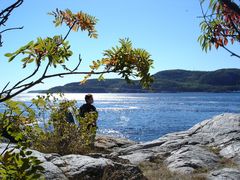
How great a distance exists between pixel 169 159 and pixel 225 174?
8.20 ft

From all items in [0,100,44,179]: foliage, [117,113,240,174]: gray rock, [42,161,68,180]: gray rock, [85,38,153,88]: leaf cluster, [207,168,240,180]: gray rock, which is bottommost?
[207,168,240,180]: gray rock

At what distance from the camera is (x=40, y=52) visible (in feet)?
7.66

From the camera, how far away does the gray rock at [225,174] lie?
935 centimetres

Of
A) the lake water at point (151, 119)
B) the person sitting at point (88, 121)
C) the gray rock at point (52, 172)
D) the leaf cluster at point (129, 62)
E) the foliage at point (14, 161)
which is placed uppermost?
the leaf cluster at point (129, 62)

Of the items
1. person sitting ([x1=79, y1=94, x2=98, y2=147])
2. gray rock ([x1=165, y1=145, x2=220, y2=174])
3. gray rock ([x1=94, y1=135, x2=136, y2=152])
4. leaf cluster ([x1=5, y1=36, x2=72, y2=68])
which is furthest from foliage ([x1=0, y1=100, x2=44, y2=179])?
gray rock ([x1=94, y1=135, x2=136, y2=152])

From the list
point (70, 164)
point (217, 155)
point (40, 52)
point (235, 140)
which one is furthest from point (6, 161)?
point (235, 140)

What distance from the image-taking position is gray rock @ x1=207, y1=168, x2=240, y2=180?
935 centimetres

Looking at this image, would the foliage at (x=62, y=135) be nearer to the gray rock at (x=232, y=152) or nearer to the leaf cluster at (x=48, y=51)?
the gray rock at (x=232, y=152)

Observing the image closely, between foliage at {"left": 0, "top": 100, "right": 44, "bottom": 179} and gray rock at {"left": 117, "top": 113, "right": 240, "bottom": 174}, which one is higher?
foliage at {"left": 0, "top": 100, "right": 44, "bottom": 179}

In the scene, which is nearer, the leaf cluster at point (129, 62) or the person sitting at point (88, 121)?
the leaf cluster at point (129, 62)

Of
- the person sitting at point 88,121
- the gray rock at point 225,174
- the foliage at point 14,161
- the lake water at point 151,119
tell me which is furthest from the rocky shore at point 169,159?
the lake water at point 151,119

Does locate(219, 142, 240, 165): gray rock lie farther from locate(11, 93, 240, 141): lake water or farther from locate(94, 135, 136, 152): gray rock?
locate(11, 93, 240, 141): lake water

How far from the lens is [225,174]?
9.58 m

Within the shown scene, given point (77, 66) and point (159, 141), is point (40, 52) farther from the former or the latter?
point (159, 141)
